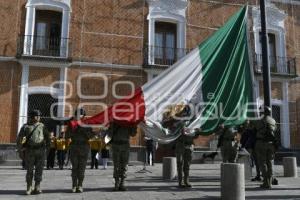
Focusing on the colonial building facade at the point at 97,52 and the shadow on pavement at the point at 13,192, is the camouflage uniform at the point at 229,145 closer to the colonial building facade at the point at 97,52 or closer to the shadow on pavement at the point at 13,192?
the shadow on pavement at the point at 13,192

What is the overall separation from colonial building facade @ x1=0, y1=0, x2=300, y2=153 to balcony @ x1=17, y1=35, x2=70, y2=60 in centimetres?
4

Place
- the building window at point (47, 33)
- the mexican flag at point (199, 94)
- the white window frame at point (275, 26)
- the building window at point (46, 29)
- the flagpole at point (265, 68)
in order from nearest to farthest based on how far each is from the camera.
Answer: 1. the mexican flag at point (199, 94)
2. the flagpole at point (265, 68)
3. the building window at point (46, 29)
4. the building window at point (47, 33)
5. the white window frame at point (275, 26)

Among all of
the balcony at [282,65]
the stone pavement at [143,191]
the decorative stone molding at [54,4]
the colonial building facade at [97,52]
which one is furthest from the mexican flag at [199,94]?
the balcony at [282,65]

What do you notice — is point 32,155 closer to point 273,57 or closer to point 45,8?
point 45,8

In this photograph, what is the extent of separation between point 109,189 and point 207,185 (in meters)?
2.48

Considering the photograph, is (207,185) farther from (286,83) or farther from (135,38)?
(286,83)

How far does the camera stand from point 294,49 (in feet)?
74.4

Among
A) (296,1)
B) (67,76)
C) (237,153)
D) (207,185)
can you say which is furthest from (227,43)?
(296,1)

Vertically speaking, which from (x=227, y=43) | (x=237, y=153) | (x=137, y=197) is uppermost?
(x=227, y=43)

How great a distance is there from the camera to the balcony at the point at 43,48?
18172 millimetres

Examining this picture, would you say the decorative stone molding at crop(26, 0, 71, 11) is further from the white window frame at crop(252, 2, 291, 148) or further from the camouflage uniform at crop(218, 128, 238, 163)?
the camouflage uniform at crop(218, 128, 238, 163)

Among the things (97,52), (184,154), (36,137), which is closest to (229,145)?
(184,154)

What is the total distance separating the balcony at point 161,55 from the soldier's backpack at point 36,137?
1122 centimetres

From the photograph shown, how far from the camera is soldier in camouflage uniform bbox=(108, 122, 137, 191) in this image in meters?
8.81
